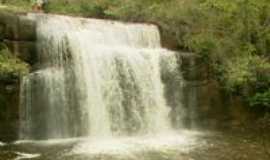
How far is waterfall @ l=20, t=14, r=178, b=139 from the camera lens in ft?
31.1

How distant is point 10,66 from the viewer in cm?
879

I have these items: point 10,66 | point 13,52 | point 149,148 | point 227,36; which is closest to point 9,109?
point 10,66

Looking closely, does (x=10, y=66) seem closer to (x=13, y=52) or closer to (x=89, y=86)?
(x=13, y=52)

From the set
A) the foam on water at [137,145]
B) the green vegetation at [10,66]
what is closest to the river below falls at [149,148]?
the foam on water at [137,145]

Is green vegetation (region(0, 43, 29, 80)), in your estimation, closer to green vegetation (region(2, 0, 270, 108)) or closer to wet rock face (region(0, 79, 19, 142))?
wet rock face (region(0, 79, 19, 142))

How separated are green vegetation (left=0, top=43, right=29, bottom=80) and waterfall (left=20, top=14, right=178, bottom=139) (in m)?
0.32

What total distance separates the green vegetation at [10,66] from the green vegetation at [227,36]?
15.5 feet

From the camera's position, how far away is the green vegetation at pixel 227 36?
11.1 m

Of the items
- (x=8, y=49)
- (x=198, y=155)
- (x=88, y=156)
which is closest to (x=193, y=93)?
(x=198, y=155)

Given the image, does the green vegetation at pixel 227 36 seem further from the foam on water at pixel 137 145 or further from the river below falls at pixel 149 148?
the foam on water at pixel 137 145

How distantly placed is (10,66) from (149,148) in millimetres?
3406

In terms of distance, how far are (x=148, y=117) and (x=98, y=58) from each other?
195 centimetres

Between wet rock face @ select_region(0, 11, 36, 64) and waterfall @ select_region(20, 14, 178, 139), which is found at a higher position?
wet rock face @ select_region(0, 11, 36, 64)

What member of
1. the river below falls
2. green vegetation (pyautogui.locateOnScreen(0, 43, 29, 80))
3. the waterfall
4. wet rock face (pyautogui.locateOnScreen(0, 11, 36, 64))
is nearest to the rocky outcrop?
the waterfall
